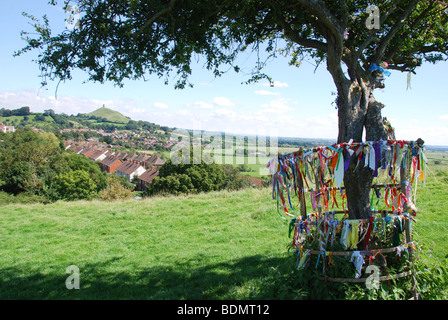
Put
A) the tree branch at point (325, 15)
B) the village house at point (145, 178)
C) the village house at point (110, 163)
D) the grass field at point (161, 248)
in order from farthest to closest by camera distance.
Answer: the village house at point (110, 163)
the village house at point (145, 178)
the grass field at point (161, 248)
the tree branch at point (325, 15)

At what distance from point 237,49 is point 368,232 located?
5.02 metres

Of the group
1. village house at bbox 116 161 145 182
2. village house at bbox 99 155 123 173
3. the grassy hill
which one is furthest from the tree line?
village house at bbox 99 155 123 173

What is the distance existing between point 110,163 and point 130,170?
14.8 metres

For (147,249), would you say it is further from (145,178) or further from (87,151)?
(87,151)

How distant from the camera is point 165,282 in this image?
5.60 metres

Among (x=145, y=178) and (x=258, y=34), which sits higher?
(x=258, y=34)

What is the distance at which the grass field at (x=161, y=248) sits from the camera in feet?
17.2

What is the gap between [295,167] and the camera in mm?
4430

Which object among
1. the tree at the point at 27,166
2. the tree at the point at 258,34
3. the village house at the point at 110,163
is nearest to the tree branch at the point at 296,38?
the tree at the point at 258,34

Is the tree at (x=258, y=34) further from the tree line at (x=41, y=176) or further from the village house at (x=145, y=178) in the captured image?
the village house at (x=145, y=178)

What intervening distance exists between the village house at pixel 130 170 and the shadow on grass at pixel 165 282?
67.0 metres

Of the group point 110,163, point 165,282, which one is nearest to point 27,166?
point 110,163

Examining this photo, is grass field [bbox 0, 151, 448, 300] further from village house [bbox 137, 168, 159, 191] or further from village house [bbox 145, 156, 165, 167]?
village house [bbox 145, 156, 165, 167]
